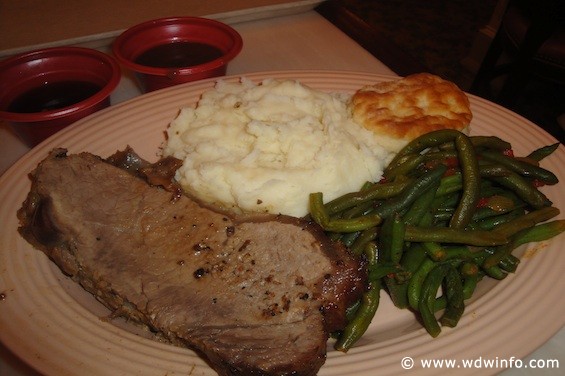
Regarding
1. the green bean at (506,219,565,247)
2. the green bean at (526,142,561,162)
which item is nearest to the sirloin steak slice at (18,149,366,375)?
the green bean at (506,219,565,247)

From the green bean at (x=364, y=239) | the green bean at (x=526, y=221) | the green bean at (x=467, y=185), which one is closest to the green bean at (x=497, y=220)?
the green bean at (x=526, y=221)

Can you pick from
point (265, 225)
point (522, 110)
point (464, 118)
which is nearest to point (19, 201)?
point (265, 225)

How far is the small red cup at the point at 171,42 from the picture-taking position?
365 centimetres

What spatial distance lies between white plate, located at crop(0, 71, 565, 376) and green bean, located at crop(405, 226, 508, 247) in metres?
0.23

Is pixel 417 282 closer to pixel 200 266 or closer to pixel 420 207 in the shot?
pixel 420 207

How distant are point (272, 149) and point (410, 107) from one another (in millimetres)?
1057

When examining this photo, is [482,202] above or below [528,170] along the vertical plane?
below

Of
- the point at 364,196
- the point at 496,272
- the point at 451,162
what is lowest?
the point at 496,272

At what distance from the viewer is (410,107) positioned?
319 centimetres

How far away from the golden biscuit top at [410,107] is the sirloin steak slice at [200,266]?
0.99 metres

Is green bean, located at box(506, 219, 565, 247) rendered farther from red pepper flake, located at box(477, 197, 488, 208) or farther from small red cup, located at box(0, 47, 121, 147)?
small red cup, located at box(0, 47, 121, 147)

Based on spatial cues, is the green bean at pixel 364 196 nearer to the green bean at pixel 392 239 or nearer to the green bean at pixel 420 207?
the green bean at pixel 420 207

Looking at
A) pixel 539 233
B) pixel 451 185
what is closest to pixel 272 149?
pixel 451 185

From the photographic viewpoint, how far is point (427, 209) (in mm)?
2695
